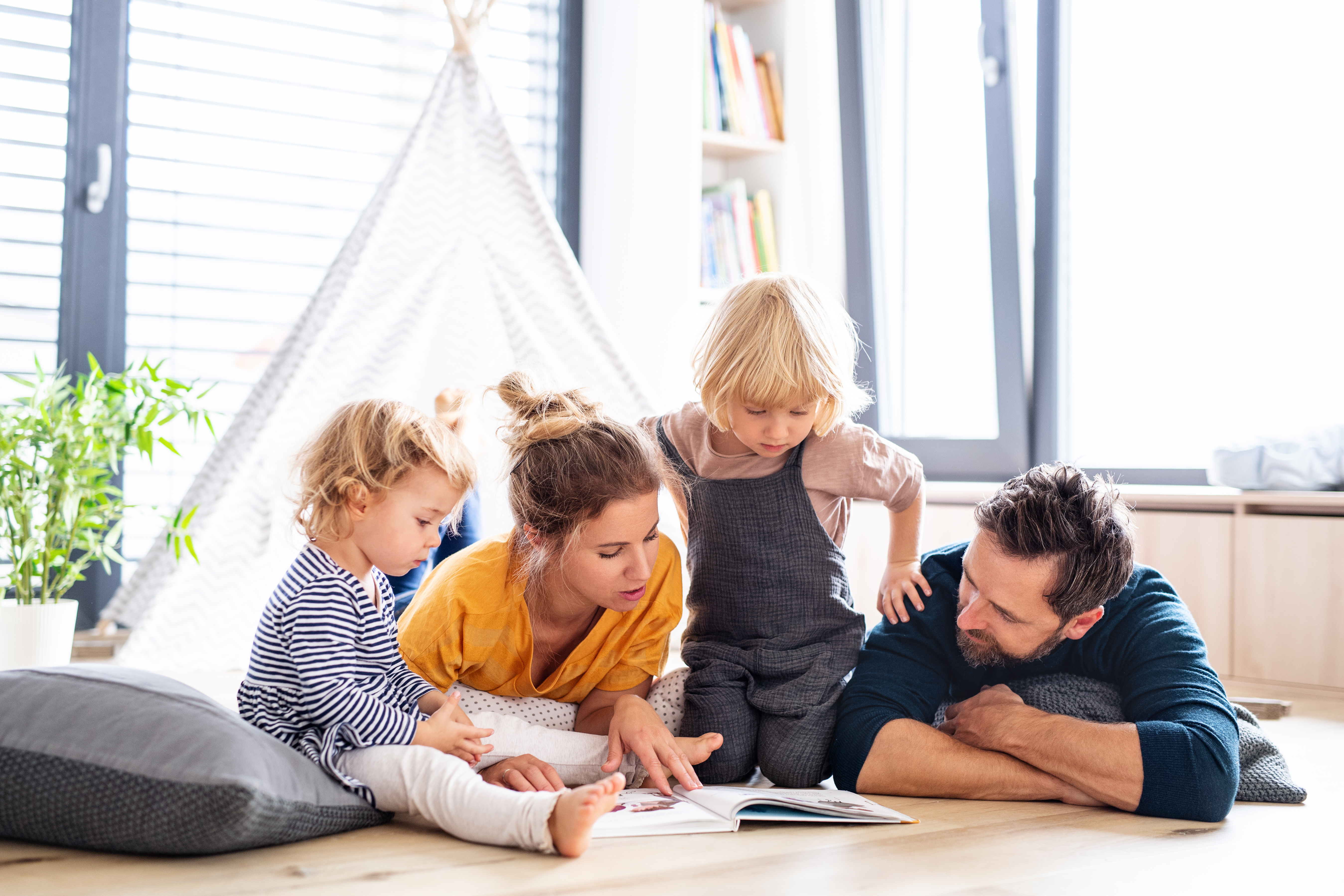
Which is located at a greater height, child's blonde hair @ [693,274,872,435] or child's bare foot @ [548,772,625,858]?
child's blonde hair @ [693,274,872,435]

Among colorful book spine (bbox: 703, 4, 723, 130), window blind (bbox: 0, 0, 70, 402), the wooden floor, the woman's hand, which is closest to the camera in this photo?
the wooden floor

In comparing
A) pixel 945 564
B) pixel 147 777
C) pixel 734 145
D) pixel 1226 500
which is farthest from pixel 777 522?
pixel 734 145

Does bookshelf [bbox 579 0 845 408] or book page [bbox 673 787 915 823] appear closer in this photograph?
book page [bbox 673 787 915 823]

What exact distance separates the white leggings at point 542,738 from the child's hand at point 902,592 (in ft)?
1.29

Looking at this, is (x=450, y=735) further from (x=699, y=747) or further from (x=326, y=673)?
(x=699, y=747)

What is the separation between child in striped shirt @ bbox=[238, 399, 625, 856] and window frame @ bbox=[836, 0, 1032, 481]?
1.88 meters

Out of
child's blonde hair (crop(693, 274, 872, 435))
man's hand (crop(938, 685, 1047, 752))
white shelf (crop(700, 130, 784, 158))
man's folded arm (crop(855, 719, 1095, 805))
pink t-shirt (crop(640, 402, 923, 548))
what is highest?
white shelf (crop(700, 130, 784, 158))

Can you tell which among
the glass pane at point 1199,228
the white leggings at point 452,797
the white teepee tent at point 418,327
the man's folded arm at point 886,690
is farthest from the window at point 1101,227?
the white leggings at point 452,797

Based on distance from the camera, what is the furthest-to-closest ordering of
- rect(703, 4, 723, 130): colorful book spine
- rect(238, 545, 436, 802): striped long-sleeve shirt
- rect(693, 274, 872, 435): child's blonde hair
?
rect(703, 4, 723, 130): colorful book spine < rect(693, 274, 872, 435): child's blonde hair < rect(238, 545, 436, 802): striped long-sleeve shirt

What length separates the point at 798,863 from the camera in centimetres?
116

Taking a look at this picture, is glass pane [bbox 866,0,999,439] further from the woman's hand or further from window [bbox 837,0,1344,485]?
the woman's hand

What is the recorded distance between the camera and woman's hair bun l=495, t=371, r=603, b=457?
4.84 feet

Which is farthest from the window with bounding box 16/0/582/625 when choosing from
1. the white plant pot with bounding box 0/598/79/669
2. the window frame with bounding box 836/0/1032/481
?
the window frame with bounding box 836/0/1032/481

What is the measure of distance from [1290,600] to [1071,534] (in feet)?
3.87
